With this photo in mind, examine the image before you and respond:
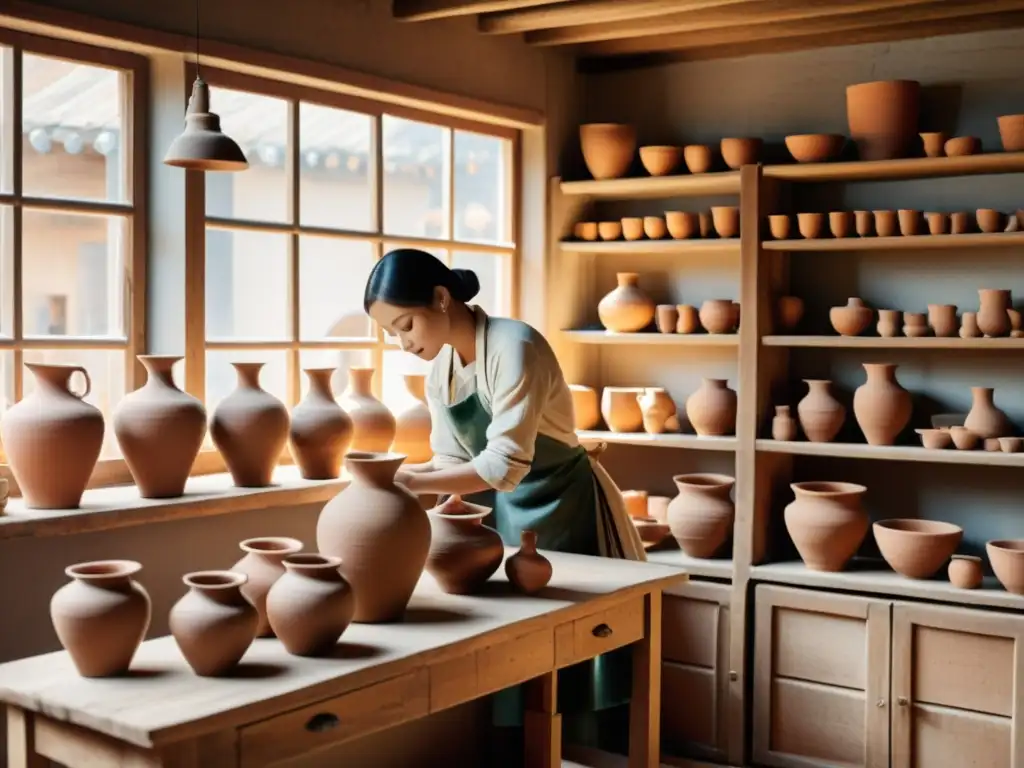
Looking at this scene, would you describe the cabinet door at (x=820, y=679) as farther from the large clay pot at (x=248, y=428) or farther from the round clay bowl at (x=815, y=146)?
the large clay pot at (x=248, y=428)

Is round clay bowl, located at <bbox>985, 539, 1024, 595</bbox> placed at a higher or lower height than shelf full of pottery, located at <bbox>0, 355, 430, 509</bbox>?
lower

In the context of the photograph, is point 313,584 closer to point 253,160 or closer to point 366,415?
point 366,415

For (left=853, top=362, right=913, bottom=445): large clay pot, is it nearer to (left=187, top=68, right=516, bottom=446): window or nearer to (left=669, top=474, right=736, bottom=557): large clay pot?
(left=669, top=474, right=736, bottom=557): large clay pot

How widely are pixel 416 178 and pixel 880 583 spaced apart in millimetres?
2140

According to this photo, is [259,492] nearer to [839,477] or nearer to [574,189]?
[574,189]

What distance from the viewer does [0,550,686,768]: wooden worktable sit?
6.84ft

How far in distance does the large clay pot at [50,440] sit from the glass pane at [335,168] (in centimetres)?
121

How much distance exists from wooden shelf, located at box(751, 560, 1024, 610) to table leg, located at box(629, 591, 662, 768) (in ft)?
3.88

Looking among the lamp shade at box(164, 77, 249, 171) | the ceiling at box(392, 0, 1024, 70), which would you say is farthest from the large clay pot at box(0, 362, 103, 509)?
the ceiling at box(392, 0, 1024, 70)

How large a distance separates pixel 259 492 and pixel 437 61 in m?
1.75

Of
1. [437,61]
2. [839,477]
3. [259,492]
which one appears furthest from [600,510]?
[437,61]

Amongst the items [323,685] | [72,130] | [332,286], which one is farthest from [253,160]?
[323,685]

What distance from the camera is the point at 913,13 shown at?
4.10 metres

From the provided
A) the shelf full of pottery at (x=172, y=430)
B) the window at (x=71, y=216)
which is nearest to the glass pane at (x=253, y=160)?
the window at (x=71, y=216)
